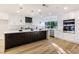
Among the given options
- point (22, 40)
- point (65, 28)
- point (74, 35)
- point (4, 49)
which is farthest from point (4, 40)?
point (65, 28)

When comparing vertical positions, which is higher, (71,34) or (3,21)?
(3,21)

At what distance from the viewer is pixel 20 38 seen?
6.36 metres

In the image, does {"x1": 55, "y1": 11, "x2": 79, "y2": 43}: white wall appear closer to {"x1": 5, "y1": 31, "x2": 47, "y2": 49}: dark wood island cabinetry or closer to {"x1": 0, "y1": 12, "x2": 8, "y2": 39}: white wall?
{"x1": 5, "y1": 31, "x2": 47, "y2": 49}: dark wood island cabinetry

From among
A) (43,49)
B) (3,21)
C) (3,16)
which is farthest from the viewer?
(3,21)

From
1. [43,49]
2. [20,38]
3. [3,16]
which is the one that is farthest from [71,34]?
[3,16]

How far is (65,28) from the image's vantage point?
891 centimetres

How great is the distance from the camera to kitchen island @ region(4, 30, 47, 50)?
5494 millimetres

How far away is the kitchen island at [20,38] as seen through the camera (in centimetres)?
549

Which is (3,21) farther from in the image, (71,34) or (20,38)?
(71,34)

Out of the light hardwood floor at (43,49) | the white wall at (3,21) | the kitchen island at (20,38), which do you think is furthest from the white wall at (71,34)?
the white wall at (3,21)

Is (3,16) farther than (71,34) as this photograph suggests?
Yes

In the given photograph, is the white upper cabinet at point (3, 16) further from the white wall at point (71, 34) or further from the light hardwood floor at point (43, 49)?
the white wall at point (71, 34)
